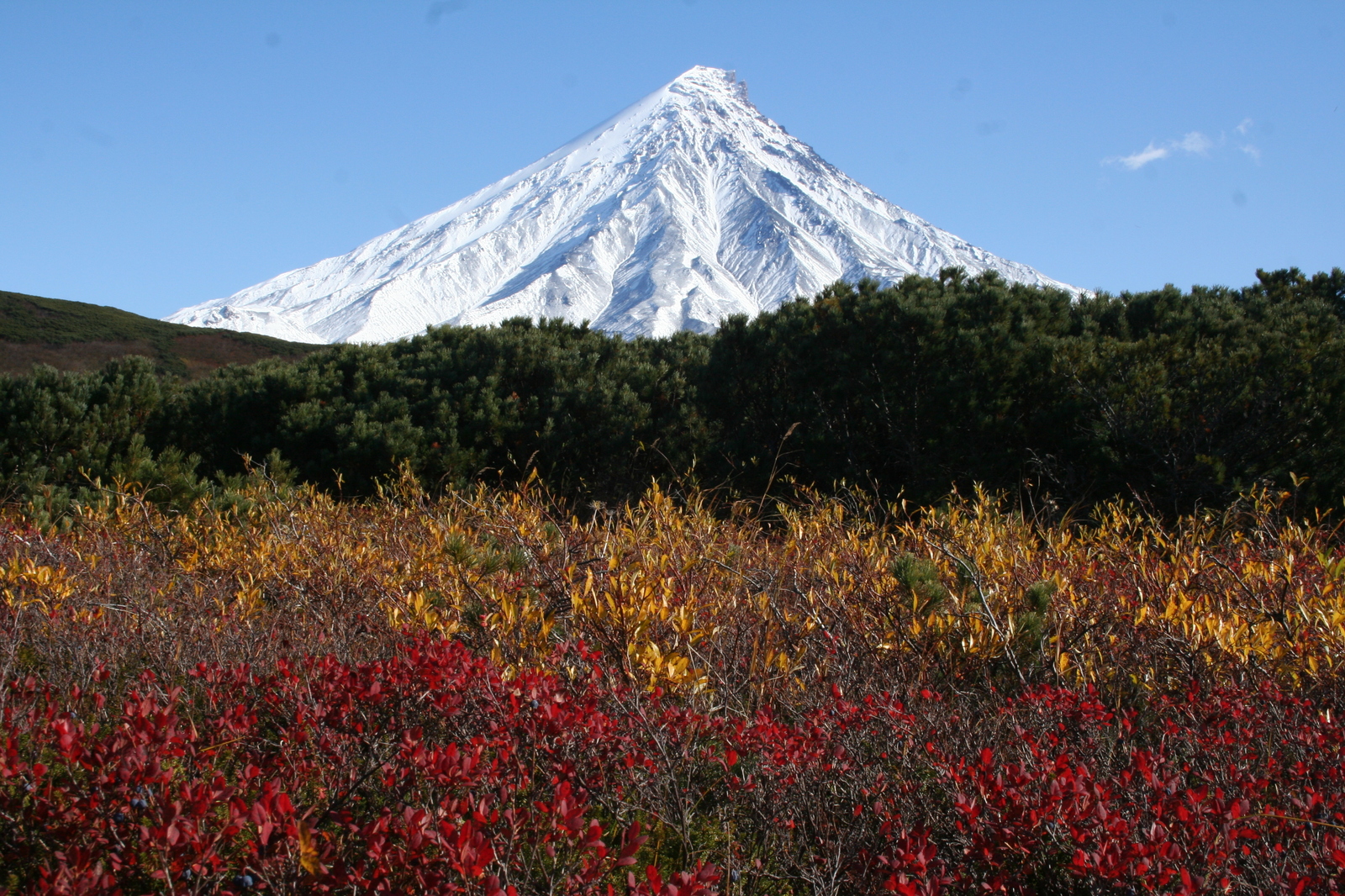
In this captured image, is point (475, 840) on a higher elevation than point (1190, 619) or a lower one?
lower

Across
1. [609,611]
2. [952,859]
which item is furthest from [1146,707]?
[609,611]

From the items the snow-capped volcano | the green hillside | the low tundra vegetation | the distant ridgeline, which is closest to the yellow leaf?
the low tundra vegetation

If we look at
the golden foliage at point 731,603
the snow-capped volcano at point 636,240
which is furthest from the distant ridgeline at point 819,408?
the snow-capped volcano at point 636,240

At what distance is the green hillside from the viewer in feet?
105

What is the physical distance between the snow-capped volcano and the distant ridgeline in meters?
150

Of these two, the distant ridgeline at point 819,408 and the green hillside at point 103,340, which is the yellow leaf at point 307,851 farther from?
the green hillside at point 103,340

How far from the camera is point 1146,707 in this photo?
267 cm

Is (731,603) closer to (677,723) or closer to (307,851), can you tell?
(677,723)

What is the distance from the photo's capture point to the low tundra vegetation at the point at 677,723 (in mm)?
1579

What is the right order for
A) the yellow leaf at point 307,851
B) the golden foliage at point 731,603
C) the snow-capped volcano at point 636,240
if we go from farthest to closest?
the snow-capped volcano at point 636,240, the golden foliage at point 731,603, the yellow leaf at point 307,851

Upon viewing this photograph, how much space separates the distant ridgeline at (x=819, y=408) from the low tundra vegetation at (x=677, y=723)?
6.47ft

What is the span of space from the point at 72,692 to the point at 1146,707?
12.1ft

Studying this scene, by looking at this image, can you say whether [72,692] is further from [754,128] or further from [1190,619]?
[754,128]

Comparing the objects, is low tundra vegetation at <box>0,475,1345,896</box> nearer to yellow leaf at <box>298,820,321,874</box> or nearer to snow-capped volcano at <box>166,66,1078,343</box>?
yellow leaf at <box>298,820,321,874</box>
